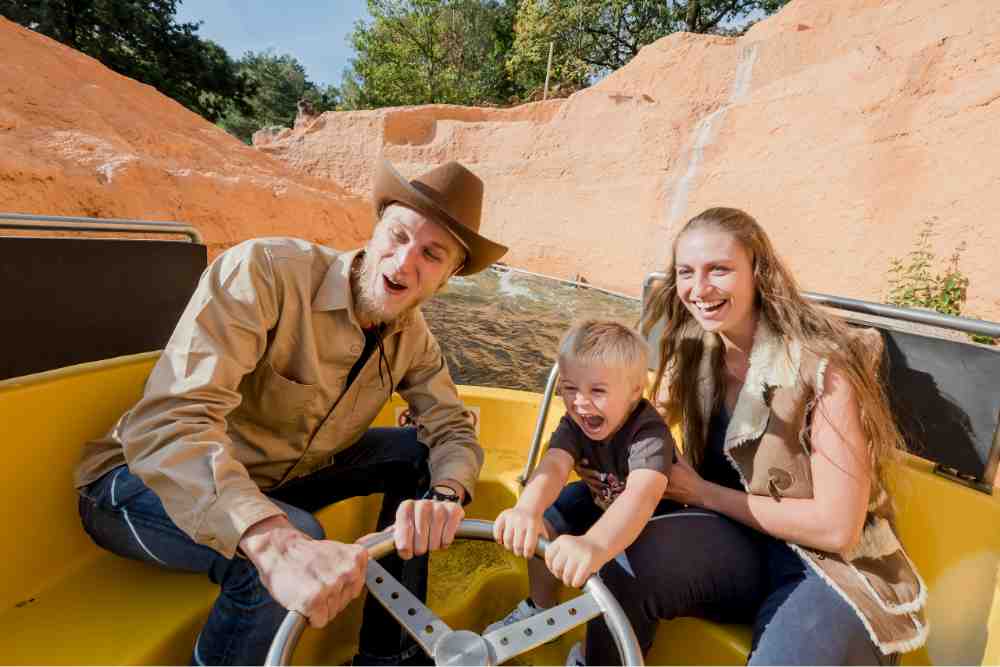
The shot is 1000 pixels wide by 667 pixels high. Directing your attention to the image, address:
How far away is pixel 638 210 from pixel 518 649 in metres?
14.6

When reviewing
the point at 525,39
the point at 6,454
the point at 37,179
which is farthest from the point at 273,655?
the point at 525,39

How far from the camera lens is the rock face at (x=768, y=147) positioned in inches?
349

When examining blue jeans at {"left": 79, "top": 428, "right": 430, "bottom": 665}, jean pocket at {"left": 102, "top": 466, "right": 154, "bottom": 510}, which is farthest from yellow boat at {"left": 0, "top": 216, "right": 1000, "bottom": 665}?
jean pocket at {"left": 102, "top": 466, "right": 154, "bottom": 510}

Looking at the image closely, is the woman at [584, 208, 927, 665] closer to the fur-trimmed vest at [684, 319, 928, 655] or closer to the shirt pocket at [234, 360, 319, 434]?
the fur-trimmed vest at [684, 319, 928, 655]

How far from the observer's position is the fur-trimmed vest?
1188mm

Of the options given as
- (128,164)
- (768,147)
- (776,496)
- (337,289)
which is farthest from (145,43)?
(776,496)

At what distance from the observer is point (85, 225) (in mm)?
1857

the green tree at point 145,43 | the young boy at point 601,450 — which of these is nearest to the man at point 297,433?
the young boy at point 601,450

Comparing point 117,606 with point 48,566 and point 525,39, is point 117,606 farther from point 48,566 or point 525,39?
point 525,39

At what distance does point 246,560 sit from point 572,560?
26.9 inches

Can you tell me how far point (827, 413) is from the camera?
1.32 meters

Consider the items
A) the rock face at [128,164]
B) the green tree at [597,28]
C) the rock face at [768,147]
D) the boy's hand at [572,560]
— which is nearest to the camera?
the boy's hand at [572,560]

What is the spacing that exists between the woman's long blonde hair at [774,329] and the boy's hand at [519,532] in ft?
2.55

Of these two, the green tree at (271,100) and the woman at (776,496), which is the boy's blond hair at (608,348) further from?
the green tree at (271,100)
